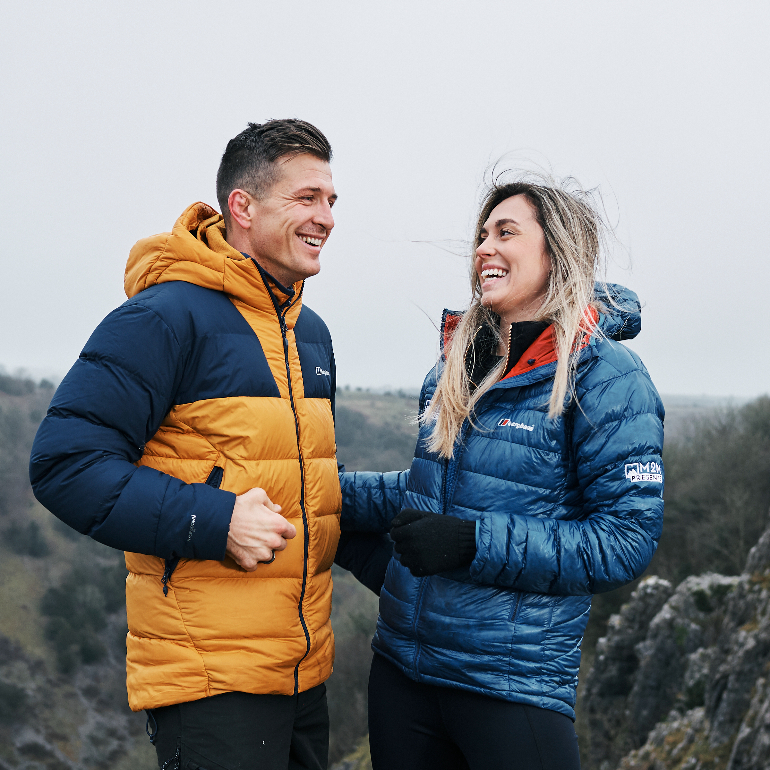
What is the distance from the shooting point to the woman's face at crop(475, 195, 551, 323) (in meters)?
2.54

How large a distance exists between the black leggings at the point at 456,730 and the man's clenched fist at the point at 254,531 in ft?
2.65

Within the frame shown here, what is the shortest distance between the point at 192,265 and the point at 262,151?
0.54 meters

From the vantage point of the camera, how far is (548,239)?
254cm

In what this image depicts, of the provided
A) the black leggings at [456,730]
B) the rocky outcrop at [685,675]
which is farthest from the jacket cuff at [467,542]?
the rocky outcrop at [685,675]

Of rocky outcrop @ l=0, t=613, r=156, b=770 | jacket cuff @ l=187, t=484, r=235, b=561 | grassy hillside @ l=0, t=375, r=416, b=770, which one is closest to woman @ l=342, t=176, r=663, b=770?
jacket cuff @ l=187, t=484, r=235, b=561

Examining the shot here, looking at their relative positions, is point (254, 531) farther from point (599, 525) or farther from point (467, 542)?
point (599, 525)

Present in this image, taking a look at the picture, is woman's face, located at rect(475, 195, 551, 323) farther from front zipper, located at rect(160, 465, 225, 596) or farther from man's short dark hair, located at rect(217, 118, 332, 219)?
front zipper, located at rect(160, 465, 225, 596)

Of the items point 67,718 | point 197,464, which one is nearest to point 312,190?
point 197,464

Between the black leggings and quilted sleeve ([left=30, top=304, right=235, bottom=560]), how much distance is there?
0.93 meters

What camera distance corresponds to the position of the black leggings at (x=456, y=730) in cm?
220

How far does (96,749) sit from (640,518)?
191 feet

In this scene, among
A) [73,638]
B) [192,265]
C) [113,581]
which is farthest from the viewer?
[113,581]

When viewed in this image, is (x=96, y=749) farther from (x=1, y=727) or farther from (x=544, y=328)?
(x=544, y=328)

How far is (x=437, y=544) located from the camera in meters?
2.17
